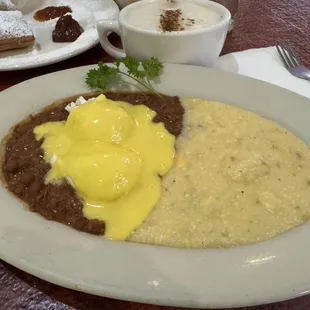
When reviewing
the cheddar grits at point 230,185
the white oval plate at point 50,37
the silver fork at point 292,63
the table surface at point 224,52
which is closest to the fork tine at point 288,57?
the silver fork at point 292,63

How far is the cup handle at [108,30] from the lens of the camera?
5.27 feet

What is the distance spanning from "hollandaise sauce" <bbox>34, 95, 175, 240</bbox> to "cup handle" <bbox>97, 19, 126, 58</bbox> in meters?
0.40

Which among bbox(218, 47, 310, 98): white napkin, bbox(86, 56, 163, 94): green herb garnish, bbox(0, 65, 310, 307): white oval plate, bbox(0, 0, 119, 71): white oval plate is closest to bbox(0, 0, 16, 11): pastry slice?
bbox(0, 0, 119, 71): white oval plate

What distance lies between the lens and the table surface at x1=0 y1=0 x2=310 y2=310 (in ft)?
3.07

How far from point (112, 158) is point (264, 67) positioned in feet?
2.68

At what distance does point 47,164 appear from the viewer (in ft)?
3.71

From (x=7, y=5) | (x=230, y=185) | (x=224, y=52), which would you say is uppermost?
(x=230, y=185)

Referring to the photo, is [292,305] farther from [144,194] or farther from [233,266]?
[144,194]

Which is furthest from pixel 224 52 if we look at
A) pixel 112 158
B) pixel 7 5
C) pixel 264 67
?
pixel 7 5

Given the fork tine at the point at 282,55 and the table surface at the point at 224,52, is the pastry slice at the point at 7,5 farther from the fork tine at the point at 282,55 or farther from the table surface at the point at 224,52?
the fork tine at the point at 282,55

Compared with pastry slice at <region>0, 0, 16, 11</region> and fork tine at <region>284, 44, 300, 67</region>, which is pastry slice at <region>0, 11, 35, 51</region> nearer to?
pastry slice at <region>0, 0, 16, 11</region>

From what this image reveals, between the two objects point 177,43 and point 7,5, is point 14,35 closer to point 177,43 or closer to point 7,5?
point 7,5

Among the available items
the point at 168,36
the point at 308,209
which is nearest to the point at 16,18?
the point at 168,36

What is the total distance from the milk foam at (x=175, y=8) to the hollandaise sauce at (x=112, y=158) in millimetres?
402
